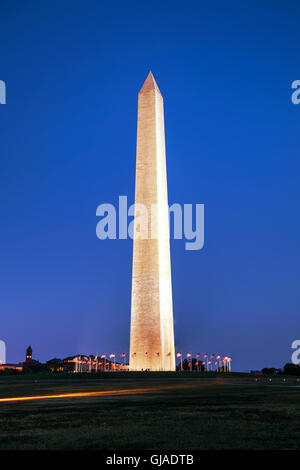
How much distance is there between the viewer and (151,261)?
54.2 metres

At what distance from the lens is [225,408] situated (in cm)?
1360

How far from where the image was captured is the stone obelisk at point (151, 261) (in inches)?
2125

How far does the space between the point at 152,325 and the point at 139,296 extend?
313 centimetres

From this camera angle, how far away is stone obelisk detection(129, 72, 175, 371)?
2125 inches

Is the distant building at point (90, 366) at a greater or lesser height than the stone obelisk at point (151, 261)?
lesser

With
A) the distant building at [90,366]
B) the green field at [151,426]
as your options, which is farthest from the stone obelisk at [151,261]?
the green field at [151,426]

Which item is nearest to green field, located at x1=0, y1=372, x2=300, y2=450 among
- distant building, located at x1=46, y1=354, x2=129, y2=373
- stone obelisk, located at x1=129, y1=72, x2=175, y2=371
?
stone obelisk, located at x1=129, y1=72, x2=175, y2=371

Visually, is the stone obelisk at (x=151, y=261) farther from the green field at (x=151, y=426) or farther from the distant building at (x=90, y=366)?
the green field at (x=151, y=426)

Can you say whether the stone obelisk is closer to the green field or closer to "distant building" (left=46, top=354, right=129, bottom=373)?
"distant building" (left=46, top=354, right=129, bottom=373)
